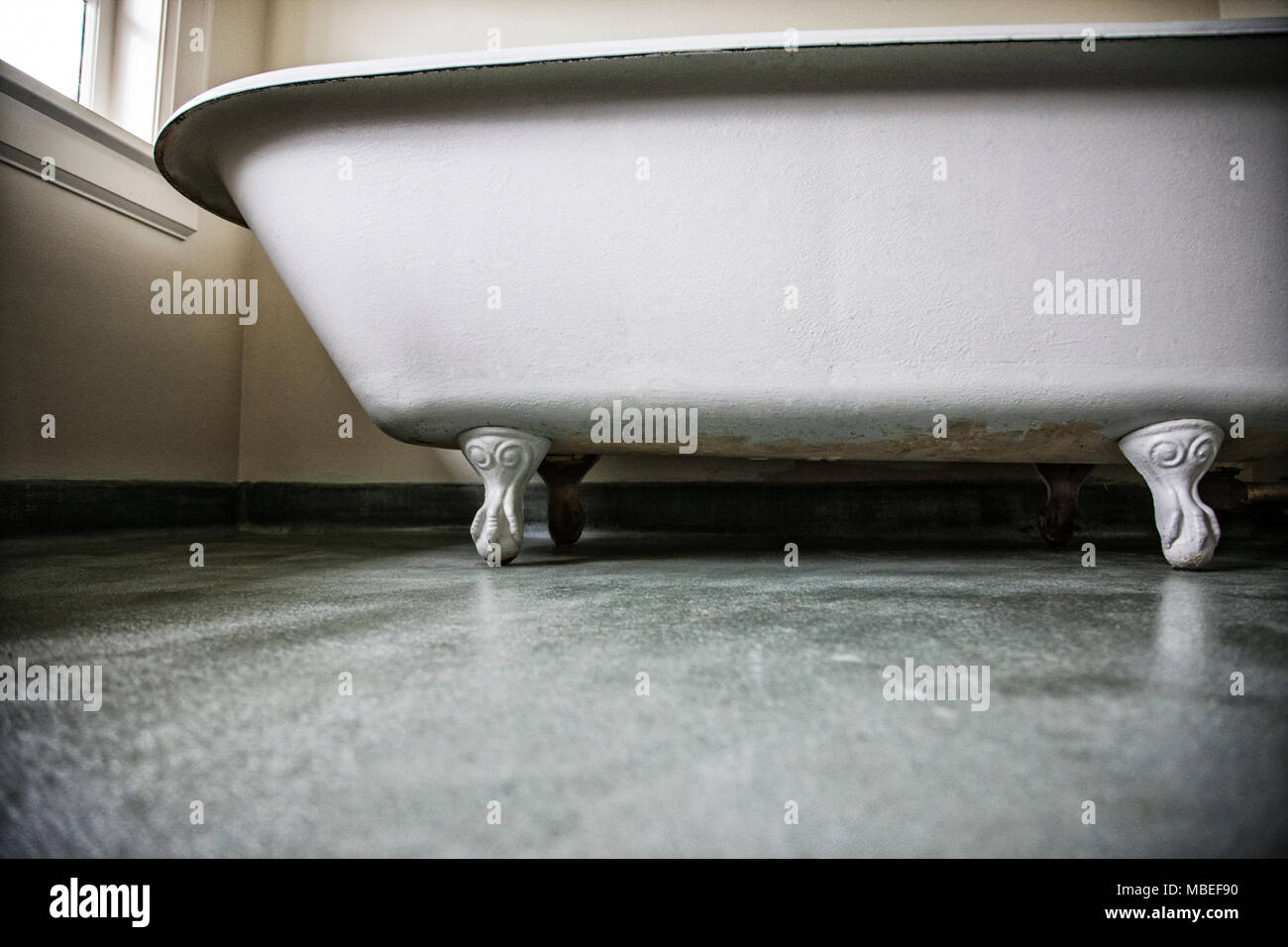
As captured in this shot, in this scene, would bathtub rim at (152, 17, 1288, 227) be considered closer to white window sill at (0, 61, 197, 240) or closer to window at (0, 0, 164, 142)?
white window sill at (0, 61, 197, 240)

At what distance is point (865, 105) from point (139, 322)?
171 cm

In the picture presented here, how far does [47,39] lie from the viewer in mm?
1592

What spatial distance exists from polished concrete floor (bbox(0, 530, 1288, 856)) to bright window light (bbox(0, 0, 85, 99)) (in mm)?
1373

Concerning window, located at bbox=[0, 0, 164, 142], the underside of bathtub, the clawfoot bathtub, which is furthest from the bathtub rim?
window, located at bbox=[0, 0, 164, 142]

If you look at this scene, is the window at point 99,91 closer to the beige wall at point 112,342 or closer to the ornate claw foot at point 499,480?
the beige wall at point 112,342

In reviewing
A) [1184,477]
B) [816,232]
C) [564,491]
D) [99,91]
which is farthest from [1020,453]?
[99,91]

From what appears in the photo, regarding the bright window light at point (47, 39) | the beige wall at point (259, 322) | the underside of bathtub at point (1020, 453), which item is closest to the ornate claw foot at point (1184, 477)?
the underside of bathtub at point (1020, 453)

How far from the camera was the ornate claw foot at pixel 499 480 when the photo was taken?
43.9 inches

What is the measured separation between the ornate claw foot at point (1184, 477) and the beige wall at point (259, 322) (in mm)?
749

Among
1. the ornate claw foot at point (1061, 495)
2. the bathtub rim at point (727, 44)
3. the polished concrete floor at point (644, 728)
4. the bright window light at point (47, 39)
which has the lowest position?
the polished concrete floor at point (644, 728)

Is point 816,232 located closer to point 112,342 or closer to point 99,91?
point 112,342

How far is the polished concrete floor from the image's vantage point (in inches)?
12.1

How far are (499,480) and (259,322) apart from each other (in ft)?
4.37

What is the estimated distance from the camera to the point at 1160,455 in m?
1.04
